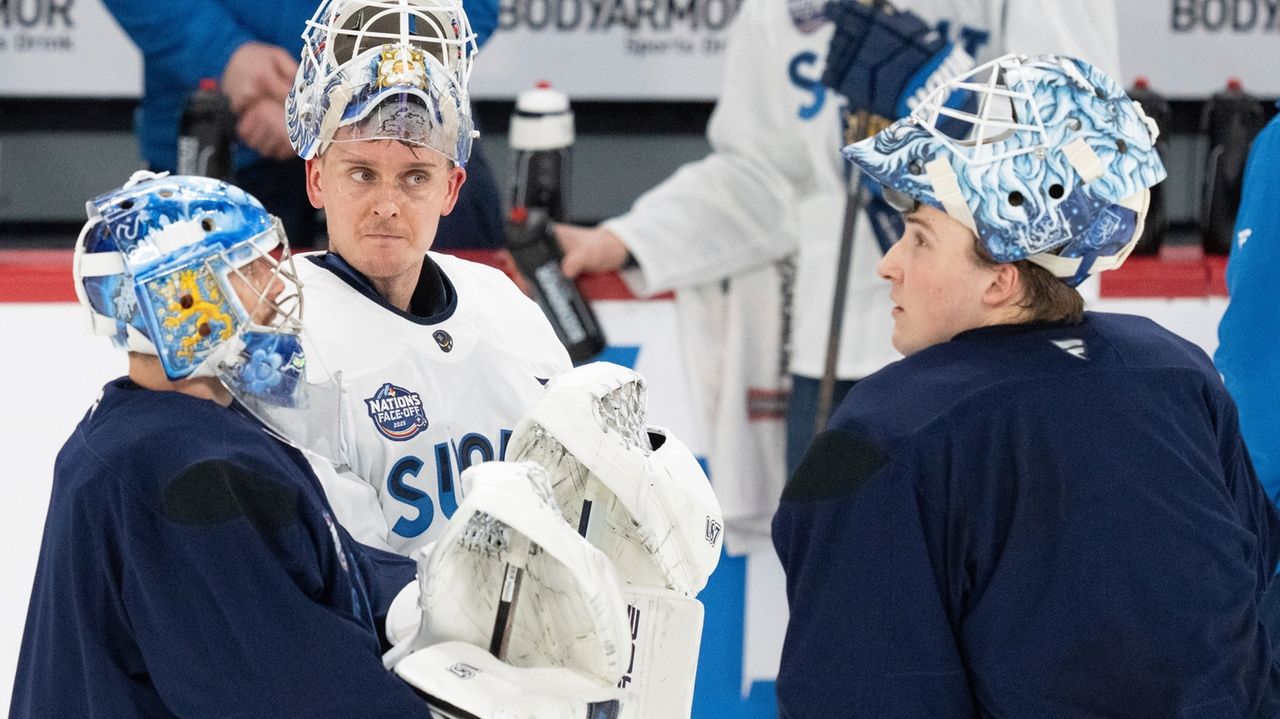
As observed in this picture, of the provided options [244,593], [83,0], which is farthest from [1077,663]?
[83,0]

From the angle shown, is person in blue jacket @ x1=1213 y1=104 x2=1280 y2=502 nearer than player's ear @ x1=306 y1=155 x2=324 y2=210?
No

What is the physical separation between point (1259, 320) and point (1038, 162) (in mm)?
757

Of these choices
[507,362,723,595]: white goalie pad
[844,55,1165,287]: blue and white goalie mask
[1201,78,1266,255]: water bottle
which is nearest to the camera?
[844,55,1165,287]: blue and white goalie mask

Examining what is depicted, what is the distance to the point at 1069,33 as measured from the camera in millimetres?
3008

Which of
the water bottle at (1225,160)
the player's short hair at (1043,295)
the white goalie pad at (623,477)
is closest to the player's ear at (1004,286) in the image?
the player's short hair at (1043,295)

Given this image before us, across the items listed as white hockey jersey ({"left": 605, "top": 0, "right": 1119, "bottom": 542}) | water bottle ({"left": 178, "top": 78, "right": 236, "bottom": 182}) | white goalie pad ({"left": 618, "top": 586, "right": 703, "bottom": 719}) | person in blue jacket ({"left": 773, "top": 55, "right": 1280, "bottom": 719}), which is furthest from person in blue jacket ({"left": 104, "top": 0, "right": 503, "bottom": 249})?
person in blue jacket ({"left": 773, "top": 55, "right": 1280, "bottom": 719})

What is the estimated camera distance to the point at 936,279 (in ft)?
5.08

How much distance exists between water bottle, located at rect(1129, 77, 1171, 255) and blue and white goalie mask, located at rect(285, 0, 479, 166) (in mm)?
1939

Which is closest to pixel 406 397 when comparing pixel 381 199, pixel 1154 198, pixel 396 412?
pixel 396 412

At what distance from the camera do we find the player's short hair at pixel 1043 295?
1.53m

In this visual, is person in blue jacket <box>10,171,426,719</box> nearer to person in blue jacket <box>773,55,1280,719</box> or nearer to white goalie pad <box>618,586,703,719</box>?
white goalie pad <box>618,586,703,719</box>

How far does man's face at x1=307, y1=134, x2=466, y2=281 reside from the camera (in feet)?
5.86

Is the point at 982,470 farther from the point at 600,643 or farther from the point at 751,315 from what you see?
the point at 751,315

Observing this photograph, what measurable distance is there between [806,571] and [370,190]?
0.67 m
